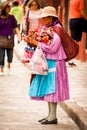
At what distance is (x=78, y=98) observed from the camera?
38.4 feet

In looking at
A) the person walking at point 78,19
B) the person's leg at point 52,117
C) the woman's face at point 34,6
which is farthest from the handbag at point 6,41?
the person's leg at point 52,117

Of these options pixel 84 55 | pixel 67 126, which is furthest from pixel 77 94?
pixel 84 55

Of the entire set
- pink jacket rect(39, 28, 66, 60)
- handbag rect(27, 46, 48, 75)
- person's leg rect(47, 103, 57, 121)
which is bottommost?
person's leg rect(47, 103, 57, 121)

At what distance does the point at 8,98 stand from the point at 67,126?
9.65 feet

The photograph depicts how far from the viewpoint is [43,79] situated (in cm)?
945

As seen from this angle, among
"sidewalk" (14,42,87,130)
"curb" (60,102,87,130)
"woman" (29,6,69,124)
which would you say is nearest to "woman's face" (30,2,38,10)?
"sidewalk" (14,42,87,130)

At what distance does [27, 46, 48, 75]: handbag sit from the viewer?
9281mm

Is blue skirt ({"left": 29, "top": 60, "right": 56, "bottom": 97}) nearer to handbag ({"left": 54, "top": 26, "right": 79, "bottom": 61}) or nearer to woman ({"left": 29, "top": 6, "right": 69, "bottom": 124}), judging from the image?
woman ({"left": 29, "top": 6, "right": 69, "bottom": 124})

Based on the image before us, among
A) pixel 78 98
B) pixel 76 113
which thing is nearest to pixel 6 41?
pixel 78 98

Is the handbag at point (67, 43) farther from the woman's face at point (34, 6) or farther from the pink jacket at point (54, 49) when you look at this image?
the woman's face at point (34, 6)

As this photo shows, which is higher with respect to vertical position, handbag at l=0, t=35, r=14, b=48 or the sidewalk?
handbag at l=0, t=35, r=14, b=48

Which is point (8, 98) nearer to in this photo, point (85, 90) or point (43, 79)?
point (85, 90)

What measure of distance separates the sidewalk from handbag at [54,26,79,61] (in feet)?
3.19

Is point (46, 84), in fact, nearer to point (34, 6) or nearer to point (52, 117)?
point (52, 117)
